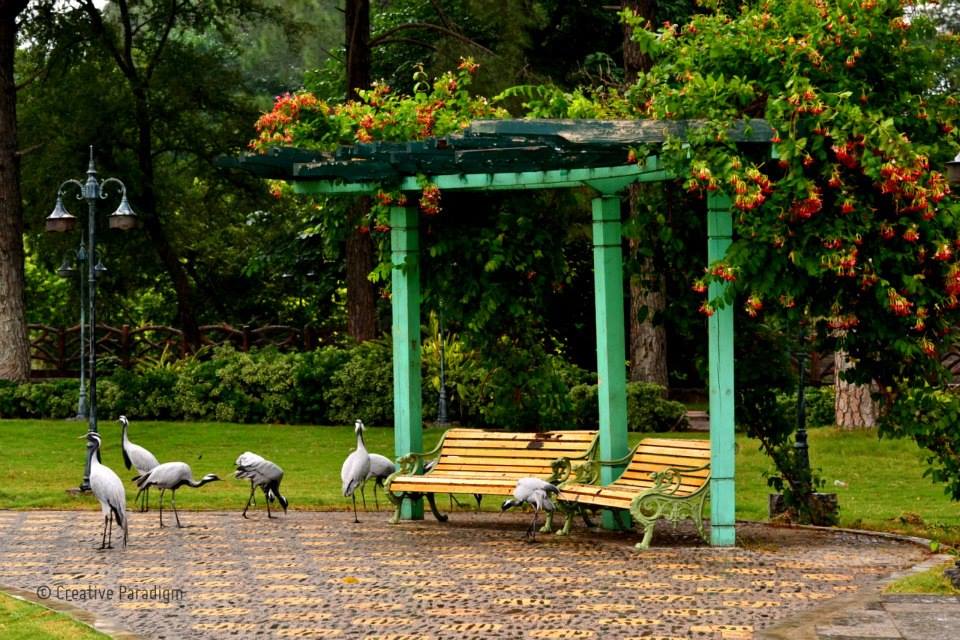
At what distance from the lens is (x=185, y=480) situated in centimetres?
1324

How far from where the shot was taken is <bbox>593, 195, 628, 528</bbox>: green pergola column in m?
13.3

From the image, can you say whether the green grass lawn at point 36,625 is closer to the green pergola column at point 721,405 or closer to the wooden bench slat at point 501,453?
the green pergola column at point 721,405

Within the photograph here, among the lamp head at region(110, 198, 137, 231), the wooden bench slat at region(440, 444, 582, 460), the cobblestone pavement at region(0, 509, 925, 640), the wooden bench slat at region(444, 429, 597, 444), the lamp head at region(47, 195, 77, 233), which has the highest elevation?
the lamp head at region(47, 195, 77, 233)

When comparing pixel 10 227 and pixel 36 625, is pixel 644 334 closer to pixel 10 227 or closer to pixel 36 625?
pixel 10 227

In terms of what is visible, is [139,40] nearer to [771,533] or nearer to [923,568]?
[771,533]

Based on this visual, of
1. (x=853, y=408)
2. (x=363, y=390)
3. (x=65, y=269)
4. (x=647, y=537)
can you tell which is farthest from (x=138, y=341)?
(x=647, y=537)

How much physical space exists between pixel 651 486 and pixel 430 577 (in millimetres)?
2790

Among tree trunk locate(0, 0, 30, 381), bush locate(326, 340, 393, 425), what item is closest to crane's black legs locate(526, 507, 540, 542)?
bush locate(326, 340, 393, 425)

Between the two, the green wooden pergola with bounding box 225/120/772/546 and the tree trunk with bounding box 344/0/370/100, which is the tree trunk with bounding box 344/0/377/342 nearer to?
the tree trunk with bounding box 344/0/370/100

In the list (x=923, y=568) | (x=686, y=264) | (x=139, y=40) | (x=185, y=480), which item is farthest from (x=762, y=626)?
(x=139, y=40)

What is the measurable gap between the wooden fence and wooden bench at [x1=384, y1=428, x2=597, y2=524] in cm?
1807

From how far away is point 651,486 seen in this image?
1259cm

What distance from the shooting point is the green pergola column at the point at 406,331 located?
46.8ft

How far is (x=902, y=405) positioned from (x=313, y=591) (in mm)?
5146
